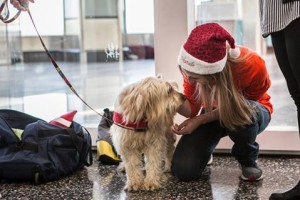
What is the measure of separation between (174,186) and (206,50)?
0.70 m

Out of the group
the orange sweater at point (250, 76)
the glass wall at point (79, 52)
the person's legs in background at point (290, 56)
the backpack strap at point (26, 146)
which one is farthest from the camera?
the glass wall at point (79, 52)

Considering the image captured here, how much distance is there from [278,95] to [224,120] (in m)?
1.15

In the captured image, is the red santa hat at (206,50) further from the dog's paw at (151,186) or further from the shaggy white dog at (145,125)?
the dog's paw at (151,186)

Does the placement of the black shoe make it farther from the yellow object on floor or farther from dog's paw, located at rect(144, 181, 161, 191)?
the yellow object on floor

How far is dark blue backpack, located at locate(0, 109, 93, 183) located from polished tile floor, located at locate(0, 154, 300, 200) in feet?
0.16

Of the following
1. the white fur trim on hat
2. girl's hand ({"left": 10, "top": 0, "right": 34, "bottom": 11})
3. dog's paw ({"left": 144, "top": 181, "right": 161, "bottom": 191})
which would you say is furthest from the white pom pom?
girl's hand ({"left": 10, "top": 0, "right": 34, "bottom": 11})

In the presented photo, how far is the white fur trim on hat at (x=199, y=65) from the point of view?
1.88 metres

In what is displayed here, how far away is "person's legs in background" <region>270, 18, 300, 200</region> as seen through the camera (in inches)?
65.0

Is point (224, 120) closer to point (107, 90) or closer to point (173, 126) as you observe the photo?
point (173, 126)

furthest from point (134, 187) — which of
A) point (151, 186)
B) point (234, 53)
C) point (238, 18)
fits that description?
point (238, 18)

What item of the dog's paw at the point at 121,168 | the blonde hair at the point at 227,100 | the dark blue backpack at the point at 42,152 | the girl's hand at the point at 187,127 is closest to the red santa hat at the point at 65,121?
the dark blue backpack at the point at 42,152

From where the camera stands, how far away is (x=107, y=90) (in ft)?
11.2

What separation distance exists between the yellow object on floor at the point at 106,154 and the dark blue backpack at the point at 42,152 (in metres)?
0.11

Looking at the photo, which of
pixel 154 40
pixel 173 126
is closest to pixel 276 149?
pixel 173 126
